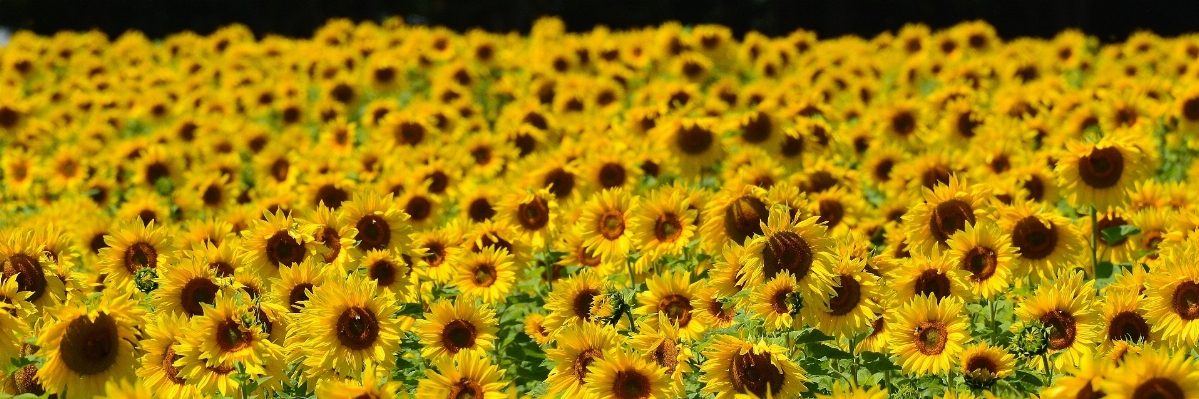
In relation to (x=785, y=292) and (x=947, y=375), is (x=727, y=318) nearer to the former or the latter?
(x=785, y=292)

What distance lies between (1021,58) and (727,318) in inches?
339

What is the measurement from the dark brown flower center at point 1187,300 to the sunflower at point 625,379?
183cm

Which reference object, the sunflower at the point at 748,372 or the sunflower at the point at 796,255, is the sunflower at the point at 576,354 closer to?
the sunflower at the point at 748,372

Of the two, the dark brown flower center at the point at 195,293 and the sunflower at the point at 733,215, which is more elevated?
the sunflower at the point at 733,215

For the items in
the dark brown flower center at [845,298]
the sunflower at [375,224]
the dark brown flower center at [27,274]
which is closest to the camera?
the dark brown flower center at [845,298]

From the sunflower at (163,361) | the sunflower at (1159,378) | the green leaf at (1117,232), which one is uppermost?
the green leaf at (1117,232)

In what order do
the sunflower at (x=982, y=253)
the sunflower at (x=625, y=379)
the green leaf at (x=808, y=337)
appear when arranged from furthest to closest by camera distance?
the sunflower at (x=982, y=253) < the green leaf at (x=808, y=337) < the sunflower at (x=625, y=379)

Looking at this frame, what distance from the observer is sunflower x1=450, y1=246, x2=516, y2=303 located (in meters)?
6.30

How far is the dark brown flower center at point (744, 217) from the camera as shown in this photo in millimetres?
5566

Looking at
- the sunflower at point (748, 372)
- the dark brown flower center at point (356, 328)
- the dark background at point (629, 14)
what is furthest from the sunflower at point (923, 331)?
the dark background at point (629, 14)

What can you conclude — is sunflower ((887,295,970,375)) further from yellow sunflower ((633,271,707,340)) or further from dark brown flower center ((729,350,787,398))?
yellow sunflower ((633,271,707,340))

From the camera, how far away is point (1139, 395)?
3.44 m

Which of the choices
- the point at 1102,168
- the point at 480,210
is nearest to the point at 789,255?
the point at 1102,168

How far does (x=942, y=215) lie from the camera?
18.9 feet
